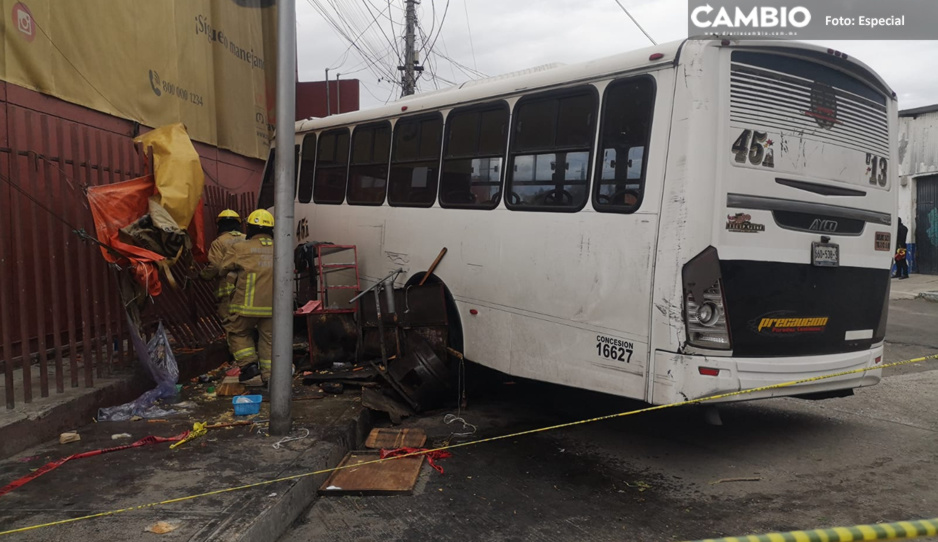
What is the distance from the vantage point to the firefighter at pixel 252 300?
6902mm

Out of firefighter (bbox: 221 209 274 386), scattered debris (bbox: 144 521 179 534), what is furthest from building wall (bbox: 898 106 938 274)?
scattered debris (bbox: 144 521 179 534)

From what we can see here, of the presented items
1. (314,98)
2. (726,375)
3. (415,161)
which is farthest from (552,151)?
(314,98)

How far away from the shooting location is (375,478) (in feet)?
15.4

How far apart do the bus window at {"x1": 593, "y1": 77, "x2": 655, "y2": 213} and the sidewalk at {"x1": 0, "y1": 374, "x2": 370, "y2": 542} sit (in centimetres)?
261

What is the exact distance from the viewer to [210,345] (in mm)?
7660

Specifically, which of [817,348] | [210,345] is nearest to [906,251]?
[817,348]

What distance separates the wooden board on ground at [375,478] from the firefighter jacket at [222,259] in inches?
104

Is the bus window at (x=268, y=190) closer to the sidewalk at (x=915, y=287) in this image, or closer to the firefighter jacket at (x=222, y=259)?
the firefighter jacket at (x=222, y=259)

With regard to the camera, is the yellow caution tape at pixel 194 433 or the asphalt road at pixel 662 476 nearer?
the asphalt road at pixel 662 476

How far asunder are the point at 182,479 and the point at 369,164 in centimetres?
440

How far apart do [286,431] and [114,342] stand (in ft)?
6.92

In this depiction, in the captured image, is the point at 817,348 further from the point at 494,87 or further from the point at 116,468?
the point at 116,468

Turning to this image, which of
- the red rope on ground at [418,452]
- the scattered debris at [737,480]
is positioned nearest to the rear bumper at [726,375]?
the scattered debris at [737,480]

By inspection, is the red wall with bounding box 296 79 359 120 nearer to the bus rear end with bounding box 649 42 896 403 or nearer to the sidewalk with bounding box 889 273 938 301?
the sidewalk with bounding box 889 273 938 301
